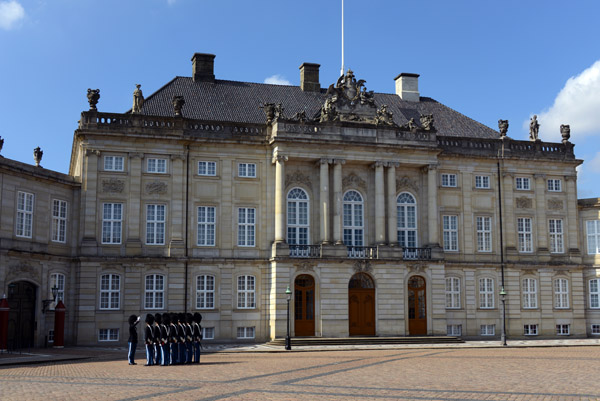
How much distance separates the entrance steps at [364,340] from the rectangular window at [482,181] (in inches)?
422

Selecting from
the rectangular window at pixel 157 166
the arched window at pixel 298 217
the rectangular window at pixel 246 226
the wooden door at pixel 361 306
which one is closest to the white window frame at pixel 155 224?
the rectangular window at pixel 157 166

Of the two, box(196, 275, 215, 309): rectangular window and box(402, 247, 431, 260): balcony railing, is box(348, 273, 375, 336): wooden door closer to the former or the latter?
box(402, 247, 431, 260): balcony railing

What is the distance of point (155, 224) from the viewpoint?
141 feet

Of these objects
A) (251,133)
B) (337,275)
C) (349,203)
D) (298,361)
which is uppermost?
(251,133)

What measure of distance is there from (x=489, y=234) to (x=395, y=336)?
10397 mm

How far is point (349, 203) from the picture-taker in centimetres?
4550

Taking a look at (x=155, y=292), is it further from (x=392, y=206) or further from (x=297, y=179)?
(x=392, y=206)

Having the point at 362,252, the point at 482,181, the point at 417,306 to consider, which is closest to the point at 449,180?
the point at 482,181

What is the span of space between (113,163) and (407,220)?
18.4 m

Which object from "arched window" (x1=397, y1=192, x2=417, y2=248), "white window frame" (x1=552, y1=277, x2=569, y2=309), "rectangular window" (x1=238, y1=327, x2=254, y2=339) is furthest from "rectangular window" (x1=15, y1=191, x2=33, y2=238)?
"white window frame" (x1=552, y1=277, x2=569, y2=309)

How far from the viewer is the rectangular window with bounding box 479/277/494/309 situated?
1876 inches

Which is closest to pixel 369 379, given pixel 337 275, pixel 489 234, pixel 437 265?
pixel 337 275

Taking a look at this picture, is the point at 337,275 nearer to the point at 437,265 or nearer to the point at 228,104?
the point at 437,265

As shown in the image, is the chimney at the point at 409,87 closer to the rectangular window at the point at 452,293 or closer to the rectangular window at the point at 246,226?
the rectangular window at the point at 452,293
